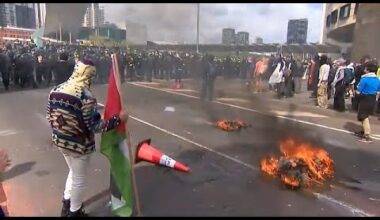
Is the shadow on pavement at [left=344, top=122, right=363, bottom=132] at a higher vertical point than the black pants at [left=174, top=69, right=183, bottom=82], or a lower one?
lower

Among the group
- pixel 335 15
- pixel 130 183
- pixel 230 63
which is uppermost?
pixel 335 15

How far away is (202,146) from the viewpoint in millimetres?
6102

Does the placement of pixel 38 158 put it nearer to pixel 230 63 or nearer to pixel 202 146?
pixel 202 146

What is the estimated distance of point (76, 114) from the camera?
296 cm

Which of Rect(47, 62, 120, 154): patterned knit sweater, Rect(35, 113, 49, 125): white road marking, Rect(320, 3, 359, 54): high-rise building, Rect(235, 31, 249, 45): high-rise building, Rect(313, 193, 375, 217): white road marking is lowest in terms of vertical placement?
Rect(313, 193, 375, 217): white road marking

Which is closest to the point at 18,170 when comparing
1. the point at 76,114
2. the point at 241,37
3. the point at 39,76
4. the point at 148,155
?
the point at 148,155

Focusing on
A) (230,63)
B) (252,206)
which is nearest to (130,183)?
(252,206)

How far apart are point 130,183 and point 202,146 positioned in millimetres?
2898

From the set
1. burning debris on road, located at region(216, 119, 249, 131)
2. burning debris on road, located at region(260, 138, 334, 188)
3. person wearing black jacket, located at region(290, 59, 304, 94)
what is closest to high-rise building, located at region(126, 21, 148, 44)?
burning debris on road, located at region(216, 119, 249, 131)

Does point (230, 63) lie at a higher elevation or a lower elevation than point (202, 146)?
higher

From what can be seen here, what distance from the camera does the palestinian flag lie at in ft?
10.4

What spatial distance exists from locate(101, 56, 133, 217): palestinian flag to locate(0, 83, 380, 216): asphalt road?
0.29 metres

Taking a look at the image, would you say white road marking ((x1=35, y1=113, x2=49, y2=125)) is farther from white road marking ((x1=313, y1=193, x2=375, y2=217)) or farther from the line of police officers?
white road marking ((x1=313, y1=193, x2=375, y2=217))

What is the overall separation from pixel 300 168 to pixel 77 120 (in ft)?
9.46
